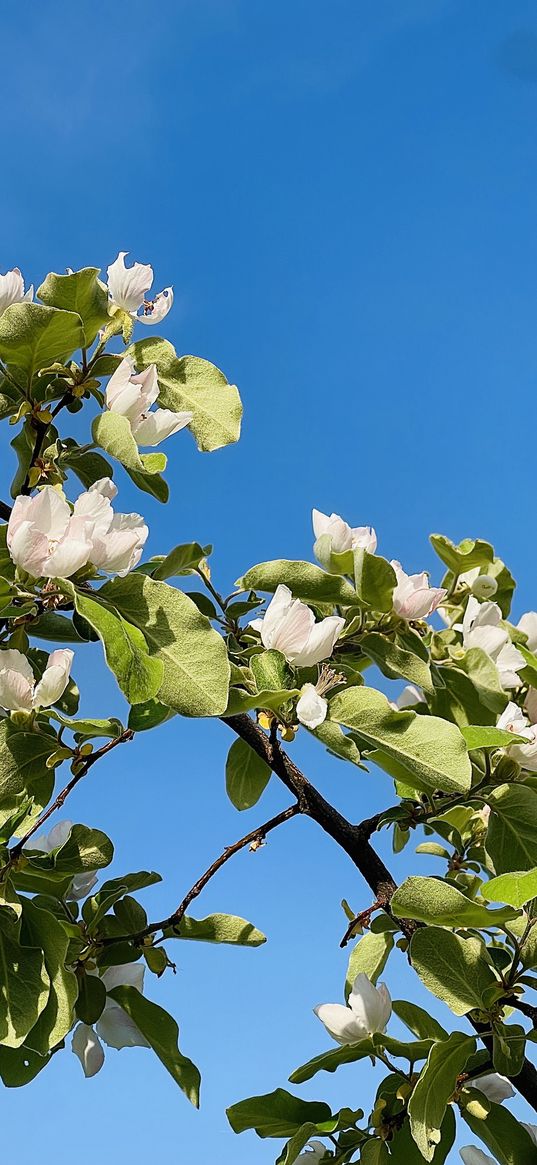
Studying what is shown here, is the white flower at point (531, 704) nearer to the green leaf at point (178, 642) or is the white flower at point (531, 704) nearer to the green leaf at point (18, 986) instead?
the green leaf at point (178, 642)

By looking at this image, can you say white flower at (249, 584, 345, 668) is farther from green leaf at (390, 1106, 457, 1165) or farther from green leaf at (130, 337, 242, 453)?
green leaf at (390, 1106, 457, 1165)

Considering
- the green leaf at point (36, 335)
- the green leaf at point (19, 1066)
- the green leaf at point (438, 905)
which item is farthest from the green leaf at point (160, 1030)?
the green leaf at point (36, 335)

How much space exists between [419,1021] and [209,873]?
1.18ft

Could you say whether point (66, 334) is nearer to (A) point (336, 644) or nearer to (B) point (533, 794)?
(A) point (336, 644)

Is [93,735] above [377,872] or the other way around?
above

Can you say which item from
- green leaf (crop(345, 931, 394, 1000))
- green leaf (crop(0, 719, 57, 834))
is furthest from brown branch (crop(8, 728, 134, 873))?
green leaf (crop(345, 931, 394, 1000))

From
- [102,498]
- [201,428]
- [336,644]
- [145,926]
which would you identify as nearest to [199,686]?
[102,498]

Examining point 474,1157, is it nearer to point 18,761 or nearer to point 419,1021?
point 419,1021

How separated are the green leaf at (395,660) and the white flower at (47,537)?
46 cm

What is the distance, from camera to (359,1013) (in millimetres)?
1629

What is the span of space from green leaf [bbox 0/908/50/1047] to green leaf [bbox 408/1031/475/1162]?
494mm

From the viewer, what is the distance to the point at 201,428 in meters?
1.71

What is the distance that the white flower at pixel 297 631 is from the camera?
1.51 metres

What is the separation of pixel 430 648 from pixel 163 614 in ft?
1.74
